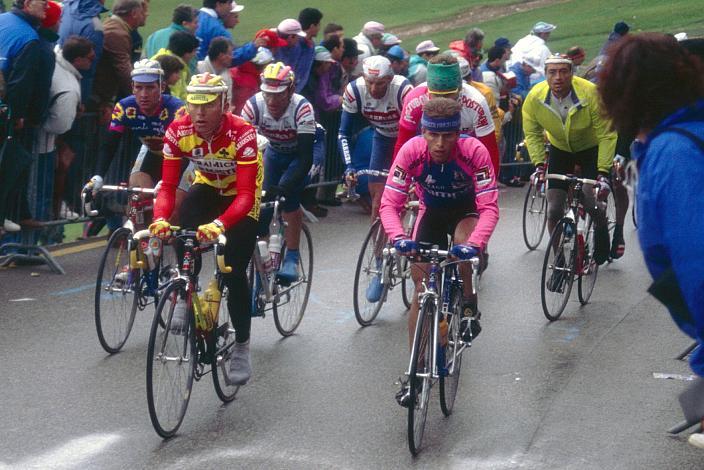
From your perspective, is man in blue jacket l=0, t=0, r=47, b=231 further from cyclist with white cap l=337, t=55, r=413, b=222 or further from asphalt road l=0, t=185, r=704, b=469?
cyclist with white cap l=337, t=55, r=413, b=222

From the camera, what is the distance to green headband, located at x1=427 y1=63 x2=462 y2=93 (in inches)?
341

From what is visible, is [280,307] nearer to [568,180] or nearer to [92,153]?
[568,180]

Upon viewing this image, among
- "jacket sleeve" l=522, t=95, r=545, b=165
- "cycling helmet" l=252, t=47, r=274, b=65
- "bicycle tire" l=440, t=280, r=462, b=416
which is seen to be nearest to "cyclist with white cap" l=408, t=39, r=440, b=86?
"cycling helmet" l=252, t=47, r=274, b=65

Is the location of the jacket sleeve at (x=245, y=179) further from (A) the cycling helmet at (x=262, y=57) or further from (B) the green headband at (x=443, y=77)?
(A) the cycling helmet at (x=262, y=57)

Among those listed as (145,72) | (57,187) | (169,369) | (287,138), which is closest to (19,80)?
(57,187)

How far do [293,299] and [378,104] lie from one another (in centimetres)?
260

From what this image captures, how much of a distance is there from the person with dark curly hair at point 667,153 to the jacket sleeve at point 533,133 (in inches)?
281

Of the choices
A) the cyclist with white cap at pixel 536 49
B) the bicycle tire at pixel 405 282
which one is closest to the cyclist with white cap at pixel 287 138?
the bicycle tire at pixel 405 282

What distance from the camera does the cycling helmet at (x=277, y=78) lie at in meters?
8.81

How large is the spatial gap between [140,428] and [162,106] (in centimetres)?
332

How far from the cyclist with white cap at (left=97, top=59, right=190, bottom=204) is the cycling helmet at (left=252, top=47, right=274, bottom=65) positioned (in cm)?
465

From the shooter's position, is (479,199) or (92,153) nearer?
(479,199)

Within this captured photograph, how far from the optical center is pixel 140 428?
6434mm

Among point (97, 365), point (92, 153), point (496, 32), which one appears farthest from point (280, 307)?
point (496, 32)
